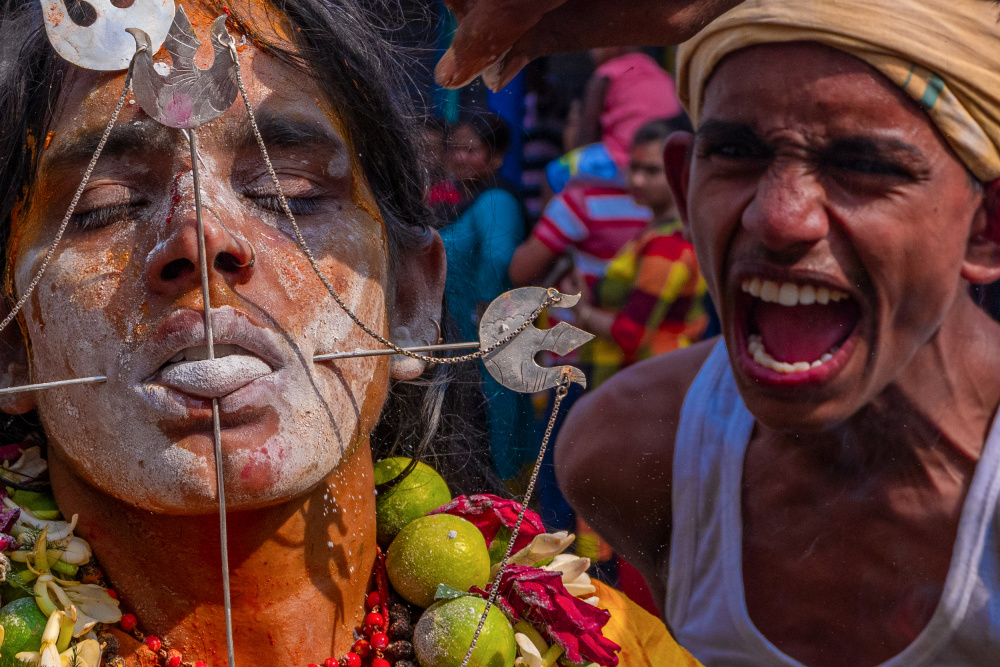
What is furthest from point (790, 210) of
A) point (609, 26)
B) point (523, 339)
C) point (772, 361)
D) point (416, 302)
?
point (416, 302)

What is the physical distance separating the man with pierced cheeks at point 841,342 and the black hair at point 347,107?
64 centimetres

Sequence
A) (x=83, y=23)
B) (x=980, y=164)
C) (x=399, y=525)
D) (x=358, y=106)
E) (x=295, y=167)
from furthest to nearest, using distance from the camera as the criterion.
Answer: (x=399, y=525) → (x=358, y=106) → (x=295, y=167) → (x=83, y=23) → (x=980, y=164)

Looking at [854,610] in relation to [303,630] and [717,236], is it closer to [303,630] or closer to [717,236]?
[717,236]

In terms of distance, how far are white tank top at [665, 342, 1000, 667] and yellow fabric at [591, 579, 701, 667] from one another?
20 centimetres

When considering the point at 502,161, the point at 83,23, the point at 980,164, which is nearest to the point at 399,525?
the point at 502,161

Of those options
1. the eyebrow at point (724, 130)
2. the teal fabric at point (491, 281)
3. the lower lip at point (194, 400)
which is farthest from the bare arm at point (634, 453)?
the lower lip at point (194, 400)

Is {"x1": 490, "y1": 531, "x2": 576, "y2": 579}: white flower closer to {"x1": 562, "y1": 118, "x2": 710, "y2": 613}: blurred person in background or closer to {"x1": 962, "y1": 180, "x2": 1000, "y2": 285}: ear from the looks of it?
{"x1": 562, "y1": 118, "x2": 710, "y2": 613}: blurred person in background

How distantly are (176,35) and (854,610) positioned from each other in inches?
54.9

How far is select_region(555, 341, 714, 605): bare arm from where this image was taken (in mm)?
1829

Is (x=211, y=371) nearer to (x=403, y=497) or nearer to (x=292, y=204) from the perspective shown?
(x=292, y=204)

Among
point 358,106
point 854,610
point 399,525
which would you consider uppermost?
point 358,106

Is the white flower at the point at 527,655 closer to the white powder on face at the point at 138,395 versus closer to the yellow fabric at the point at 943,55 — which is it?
the white powder on face at the point at 138,395

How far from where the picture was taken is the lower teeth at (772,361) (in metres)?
1.62

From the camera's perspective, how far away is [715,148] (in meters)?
1.67
